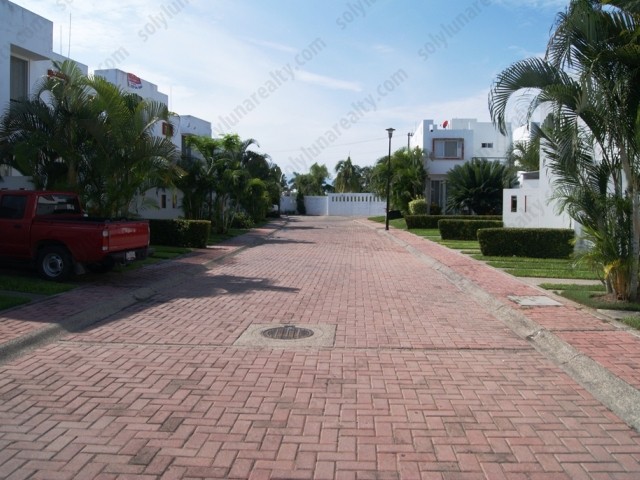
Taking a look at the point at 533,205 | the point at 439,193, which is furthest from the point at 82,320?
the point at 439,193

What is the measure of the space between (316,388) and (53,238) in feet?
24.8

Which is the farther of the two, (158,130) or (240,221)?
(240,221)

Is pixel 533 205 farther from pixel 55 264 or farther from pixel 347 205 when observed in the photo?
pixel 347 205

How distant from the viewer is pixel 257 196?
33.4 m

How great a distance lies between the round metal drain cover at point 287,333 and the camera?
772cm

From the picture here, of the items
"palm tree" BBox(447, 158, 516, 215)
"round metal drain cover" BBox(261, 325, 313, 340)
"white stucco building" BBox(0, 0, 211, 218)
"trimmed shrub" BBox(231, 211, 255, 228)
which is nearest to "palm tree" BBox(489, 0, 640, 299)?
"round metal drain cover" BBox(261, 325, 313, 340)

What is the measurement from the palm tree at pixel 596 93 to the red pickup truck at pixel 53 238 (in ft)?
24.2

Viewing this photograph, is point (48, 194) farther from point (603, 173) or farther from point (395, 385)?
point (603, 173)

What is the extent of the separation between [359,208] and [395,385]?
63.7 m

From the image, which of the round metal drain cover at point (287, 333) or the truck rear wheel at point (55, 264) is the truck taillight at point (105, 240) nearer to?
the truck rear wheel at point (55, 264)

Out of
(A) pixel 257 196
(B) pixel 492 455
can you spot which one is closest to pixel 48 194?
(B) pixel 492 455

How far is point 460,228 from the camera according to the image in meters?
26.7

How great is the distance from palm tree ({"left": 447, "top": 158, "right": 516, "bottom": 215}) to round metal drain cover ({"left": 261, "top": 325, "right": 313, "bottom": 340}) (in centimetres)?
2994

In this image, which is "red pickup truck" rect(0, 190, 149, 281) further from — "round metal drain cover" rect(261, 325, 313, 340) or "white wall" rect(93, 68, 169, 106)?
"white wall" rect(93, 68, 169, 106)
